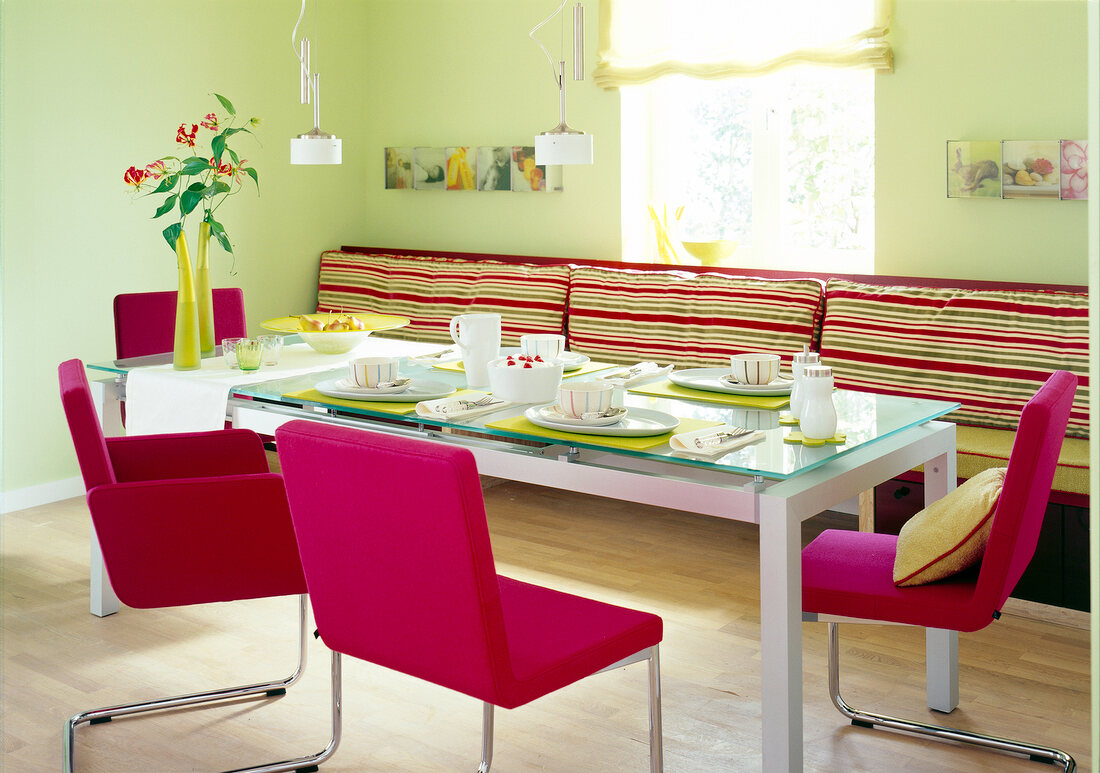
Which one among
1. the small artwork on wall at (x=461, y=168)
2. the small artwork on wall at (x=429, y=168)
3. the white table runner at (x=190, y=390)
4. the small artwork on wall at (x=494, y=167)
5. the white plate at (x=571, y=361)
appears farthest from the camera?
the small artwork on wall at (x=429, y=168)

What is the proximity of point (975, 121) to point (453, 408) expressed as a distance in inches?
94.9

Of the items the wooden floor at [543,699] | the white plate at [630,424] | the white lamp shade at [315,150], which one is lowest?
the wooden floor at [543,699]

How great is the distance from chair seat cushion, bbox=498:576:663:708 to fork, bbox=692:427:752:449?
0.30 meters

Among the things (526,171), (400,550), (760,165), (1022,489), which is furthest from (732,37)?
(400,550)

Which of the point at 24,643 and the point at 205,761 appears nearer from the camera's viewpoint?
the point at 205,761

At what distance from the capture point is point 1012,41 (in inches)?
141

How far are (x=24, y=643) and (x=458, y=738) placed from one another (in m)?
1.32

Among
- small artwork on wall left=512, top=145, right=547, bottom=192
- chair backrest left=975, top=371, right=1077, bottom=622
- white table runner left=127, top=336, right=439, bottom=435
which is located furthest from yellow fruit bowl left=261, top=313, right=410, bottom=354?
small artwork on wall left=512, top=145, right=547, bottom=192

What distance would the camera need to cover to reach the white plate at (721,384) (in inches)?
92.3

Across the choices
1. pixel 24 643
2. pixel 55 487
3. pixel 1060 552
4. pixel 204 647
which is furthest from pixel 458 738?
pixel 55 487

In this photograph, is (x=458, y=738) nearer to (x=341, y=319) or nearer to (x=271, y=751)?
(x=271, y=751)

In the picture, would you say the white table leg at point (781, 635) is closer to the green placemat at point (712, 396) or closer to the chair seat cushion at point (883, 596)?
the chair seat cushion at point (883, 596)

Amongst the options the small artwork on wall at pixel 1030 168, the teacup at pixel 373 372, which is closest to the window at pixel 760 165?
the small artwork on wall at pixel 1030 168

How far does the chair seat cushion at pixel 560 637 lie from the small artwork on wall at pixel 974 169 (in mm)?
2454
